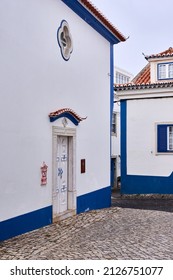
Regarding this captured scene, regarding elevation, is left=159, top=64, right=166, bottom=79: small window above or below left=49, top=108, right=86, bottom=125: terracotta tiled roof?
above

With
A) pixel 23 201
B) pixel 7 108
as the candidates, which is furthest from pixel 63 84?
pixel 23 201

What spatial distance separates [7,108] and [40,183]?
182cm

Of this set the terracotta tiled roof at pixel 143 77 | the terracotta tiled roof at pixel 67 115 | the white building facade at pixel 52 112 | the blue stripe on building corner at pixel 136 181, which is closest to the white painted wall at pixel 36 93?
the white building facade at pixel 52 112

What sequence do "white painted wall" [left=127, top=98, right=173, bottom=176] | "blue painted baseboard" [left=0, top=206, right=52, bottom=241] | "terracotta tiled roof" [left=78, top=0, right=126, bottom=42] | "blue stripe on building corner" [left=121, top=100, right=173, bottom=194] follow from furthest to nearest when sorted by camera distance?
"blue stripe on building corner" [left=121, top=100, right=173, bottom=194], "white painted wall" [left=127, top=98, right=173, bottom=176], "terracotta tiled roof" [left=78, top=0, right=126, bottom=42], "blue painted baseboard" [left=0, top=206, right=52, bottom=241]

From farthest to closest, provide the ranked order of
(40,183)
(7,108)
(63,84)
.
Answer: (63,84) → (40,183) → (7,108)

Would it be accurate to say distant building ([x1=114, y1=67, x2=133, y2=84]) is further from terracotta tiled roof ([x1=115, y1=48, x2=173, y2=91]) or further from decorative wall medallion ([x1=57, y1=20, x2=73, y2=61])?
decorative wall medallion ([x1=57, y1=20, x2=73, y2=61])

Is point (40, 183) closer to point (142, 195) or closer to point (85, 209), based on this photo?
point (85, 209)

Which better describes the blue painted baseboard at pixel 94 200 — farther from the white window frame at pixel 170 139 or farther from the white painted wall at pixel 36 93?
the white window frame at pixel 170 139

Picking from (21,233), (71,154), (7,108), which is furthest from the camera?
(71,154)

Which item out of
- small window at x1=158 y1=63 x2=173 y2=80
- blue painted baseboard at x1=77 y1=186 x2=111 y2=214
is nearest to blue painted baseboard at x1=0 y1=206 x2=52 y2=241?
blue painted baseboard at x1=77 y1=186 x2=111 y2=214

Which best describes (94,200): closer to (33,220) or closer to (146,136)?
(33,220)

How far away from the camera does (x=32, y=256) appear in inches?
211

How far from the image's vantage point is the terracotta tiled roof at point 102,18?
29.6 ft

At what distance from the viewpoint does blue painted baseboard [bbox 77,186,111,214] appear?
30.4ft
